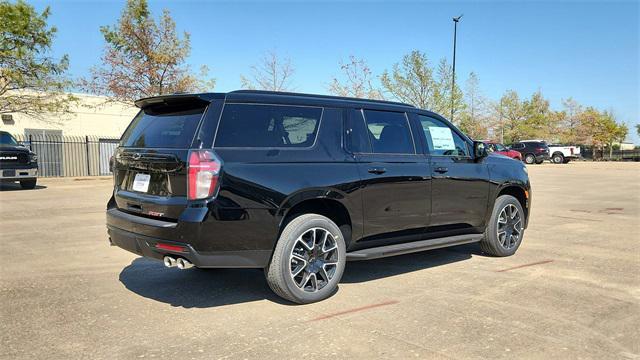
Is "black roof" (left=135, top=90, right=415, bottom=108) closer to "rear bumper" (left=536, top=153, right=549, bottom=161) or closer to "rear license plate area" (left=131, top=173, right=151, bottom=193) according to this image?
"rear license plate area" (left=131, top=173, right=151, bottom=193)

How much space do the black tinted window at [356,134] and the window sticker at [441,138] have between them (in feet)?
3.68

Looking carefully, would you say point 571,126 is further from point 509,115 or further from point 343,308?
point 343,308

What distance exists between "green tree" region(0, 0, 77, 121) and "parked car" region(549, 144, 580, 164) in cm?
3785

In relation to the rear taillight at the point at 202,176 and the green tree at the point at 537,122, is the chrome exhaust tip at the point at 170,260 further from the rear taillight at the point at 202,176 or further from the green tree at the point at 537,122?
the green tree at the point at 537,122

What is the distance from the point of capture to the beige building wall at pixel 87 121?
2784cm

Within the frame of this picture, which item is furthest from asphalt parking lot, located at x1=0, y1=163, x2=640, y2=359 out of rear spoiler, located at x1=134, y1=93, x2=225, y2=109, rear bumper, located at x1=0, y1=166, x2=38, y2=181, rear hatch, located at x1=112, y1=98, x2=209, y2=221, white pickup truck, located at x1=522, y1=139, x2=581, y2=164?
white pickup truck, located at x1=522, y1=139, x2=581, y2=164

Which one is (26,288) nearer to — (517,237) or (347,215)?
(347,215)

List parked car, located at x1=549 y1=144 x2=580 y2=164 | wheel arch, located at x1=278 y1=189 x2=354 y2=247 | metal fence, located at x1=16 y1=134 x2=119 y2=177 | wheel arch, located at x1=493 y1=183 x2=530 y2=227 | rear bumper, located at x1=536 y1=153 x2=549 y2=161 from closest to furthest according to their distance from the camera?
wheel arch, located at x1=278 y1=189 x2=354 y2=247 < wheel arch, located at x1=493 y1=183 x2=530 y2=227 < metal fence, located at x1=16 y1=134 x2=119 y2=177 < rear bumper, located at x1=536 y1=153 x2=549 y2=161 < parked car, located at x1=549 y1=144 x2=580 y2=164

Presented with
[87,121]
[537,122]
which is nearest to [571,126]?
[537,122]

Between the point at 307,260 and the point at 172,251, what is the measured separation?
3.90 ft

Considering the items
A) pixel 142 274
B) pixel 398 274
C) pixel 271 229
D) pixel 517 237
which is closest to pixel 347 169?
pixel 271 229

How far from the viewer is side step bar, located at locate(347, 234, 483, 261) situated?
194 inches

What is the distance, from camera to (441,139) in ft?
19.9

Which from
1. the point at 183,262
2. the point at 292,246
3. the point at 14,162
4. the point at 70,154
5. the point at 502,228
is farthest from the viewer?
the point at 70,154
